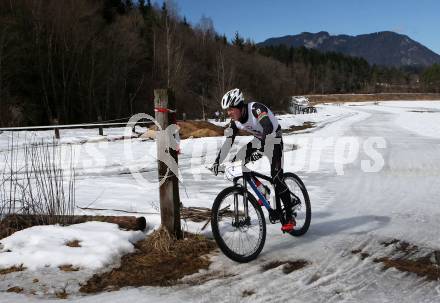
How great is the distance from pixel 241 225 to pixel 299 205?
1347 mm

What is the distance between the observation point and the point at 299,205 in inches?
252

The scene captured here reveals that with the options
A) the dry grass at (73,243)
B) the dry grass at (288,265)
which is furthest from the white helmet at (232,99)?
the dry grass at (73,243)

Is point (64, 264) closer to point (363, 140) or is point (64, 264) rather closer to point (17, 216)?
point (17, 216)

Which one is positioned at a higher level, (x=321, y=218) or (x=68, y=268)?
(x=68, y=268)

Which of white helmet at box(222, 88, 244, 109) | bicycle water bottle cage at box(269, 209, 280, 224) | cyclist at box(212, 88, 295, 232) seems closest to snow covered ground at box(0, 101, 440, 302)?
bicycle water bottle cage at box(269, 209, 280, 224)

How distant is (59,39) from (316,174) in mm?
33602

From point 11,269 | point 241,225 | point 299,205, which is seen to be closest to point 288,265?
point 241,225

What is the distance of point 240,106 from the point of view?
558cm

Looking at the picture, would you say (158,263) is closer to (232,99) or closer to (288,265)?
(288,265)

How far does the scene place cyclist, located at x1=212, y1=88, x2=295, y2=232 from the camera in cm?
552

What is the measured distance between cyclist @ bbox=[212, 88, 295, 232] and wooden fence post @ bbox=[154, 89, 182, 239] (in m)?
0.65

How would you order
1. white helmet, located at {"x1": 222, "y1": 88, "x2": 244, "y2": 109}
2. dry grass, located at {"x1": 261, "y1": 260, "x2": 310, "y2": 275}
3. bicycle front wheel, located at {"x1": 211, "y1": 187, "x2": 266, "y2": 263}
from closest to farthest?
dry grass, located at {"x1": 261, "y1": 260, "x2": 310, "y2": 275}
bicycle front wheel, located at {"x1": 211, "y1": 187, "x2": 266, "y2": 263}
white helmet, located at {"x1": 222, "y1": 88, "x2": 244, "y2": 109}

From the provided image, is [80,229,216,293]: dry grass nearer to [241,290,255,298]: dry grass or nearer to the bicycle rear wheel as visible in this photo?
[241,290,255,298]: dry grass

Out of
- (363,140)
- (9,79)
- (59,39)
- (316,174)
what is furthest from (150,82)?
(316,174)
